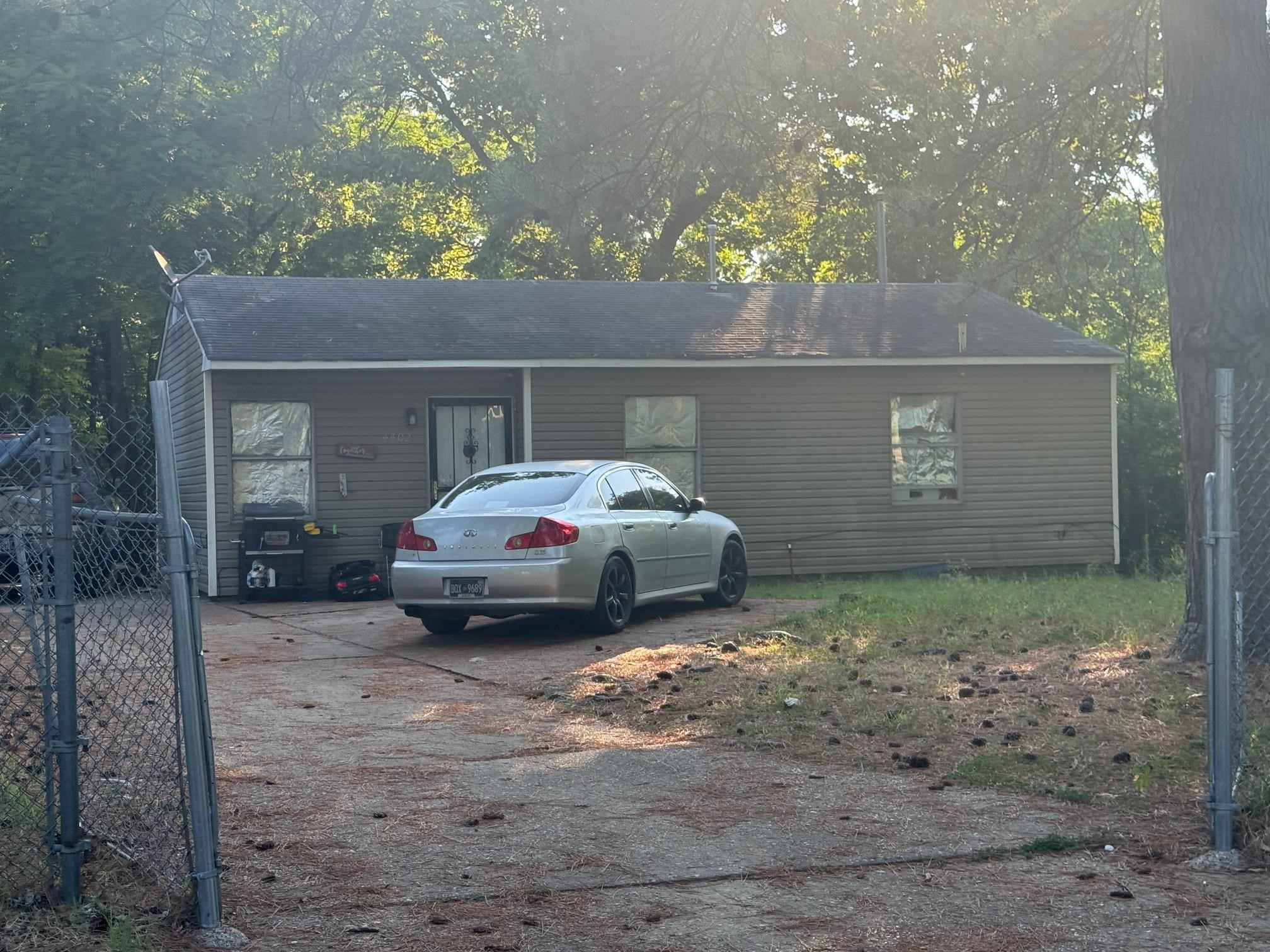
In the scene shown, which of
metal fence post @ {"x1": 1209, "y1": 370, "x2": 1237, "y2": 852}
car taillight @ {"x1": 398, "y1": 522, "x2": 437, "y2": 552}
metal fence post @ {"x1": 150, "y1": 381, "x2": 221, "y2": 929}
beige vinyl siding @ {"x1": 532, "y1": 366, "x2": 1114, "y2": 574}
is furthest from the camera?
beige vinyl siding @ {"x1": 532, "y1": 366, "x2": 1114, "y2": 574}

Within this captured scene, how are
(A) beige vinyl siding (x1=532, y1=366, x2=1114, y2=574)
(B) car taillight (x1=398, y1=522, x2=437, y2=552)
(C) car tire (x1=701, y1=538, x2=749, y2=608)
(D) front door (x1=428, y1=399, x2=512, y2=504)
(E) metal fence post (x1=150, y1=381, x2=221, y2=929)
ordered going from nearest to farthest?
(E) metal fence post (x1=150, y1=381, x2=221, y2=929), (B) car taillight (x1=398, y1=522, x2=437, y2=552), (C) car tire (x1=701, y1=538, x2=749, y2=608), (D) front door (x1=428, y1=399, x2=512, y2=504), (A) beige vinyl siding (x1=532, y1=366, x2=1114, y2=574)

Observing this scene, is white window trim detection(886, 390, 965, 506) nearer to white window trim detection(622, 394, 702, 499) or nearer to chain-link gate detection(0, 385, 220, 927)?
white window trim detection(622, 394, 702, 499)

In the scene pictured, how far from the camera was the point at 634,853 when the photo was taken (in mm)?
5715

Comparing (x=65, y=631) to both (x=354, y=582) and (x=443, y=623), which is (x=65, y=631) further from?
(x=354, y=582)

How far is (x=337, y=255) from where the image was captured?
32.9m

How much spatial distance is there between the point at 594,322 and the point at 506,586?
8.71 meters

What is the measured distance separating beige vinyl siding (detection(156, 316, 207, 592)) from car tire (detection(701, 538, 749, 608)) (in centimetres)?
656

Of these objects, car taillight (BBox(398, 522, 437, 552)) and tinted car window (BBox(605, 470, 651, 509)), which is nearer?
car taillight (BBox(398, 522, 437, 552))

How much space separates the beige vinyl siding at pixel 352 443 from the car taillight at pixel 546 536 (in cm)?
682

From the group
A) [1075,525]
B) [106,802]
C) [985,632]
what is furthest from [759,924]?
[1075,525]

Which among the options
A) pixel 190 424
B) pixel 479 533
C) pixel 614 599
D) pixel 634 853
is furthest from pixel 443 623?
pixel 190 424

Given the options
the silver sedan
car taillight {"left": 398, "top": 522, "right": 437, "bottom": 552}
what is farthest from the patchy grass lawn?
car taillight {"left": 398, "top": 522, "right": 437, "bottom": 552}

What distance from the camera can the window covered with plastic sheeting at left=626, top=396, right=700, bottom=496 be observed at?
19.5 m

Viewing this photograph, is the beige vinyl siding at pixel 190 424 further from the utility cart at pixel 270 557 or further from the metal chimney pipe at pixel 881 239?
the metal chimney pipe at pixel 881 239
